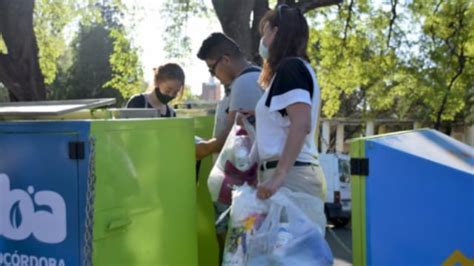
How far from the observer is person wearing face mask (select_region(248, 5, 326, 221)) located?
2.59 metres

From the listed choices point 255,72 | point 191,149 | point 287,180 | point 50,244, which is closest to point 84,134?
point 50,244

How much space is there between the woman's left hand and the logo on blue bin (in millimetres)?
835

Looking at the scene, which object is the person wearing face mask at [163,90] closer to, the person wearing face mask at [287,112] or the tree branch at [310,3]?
the person wearing face mask at [287,112]

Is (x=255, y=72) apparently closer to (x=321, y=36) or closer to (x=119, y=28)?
(x=119, y=28)

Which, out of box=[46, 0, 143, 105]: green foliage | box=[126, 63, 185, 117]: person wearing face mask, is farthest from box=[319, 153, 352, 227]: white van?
box=[46, 0, 143, 105]: green foliage

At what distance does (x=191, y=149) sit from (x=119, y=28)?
11087 millimetres

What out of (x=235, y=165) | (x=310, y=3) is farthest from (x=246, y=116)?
(x=310, y=3)

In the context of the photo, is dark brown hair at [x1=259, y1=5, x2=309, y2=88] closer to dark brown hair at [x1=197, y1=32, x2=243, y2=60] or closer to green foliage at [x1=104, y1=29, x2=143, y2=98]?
dark brown hair at [x1=197, y1=32, x2=243, y2=60]

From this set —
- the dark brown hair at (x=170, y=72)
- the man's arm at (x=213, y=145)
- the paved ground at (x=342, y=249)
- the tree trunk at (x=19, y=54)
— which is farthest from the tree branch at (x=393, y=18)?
the man's arm at (x=213, y=145)

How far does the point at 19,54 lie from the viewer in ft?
29.1

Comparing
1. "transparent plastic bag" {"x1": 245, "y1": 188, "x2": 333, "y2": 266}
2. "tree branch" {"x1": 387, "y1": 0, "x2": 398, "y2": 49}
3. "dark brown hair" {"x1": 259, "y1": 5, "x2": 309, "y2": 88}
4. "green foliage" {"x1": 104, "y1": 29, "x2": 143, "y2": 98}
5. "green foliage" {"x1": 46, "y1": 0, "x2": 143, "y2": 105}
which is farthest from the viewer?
"green foliage" {"x1": 46, "y1": 0, "x2": 143, "y2": 105}

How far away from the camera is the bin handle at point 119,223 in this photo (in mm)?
2307

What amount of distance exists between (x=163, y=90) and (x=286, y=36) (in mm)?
1595

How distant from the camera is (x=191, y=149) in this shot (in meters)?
2.86
